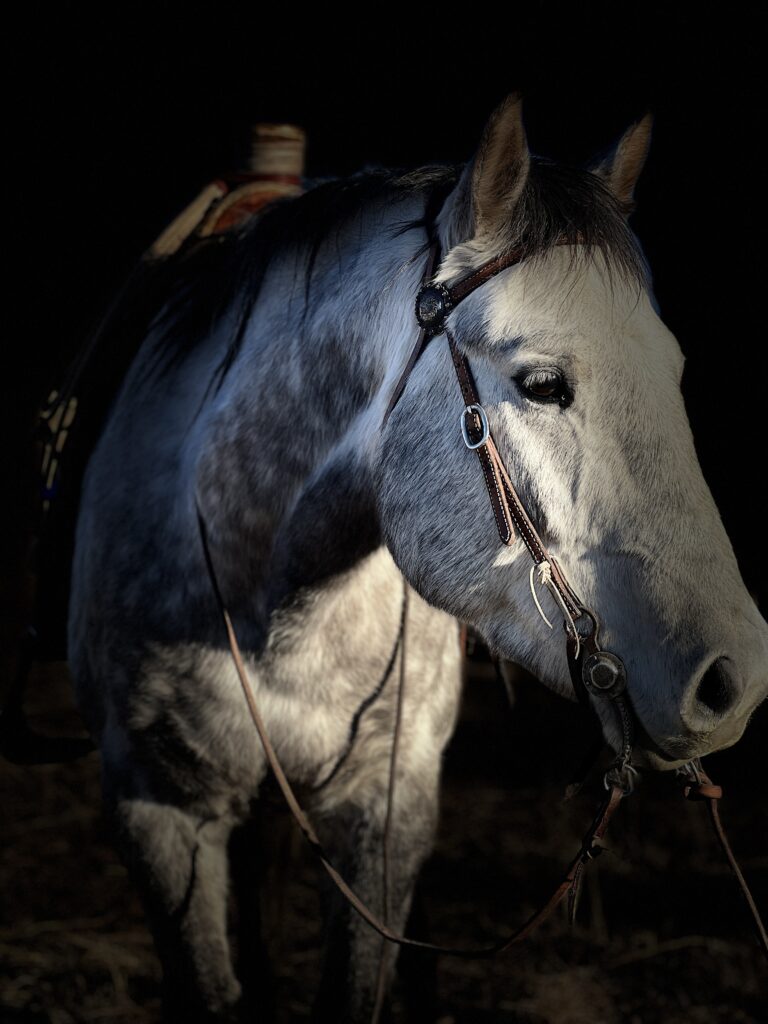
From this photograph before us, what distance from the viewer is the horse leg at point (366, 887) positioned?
71.6 inches

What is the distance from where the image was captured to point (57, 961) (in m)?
2.77

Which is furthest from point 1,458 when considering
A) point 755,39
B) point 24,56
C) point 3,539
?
point 755,39

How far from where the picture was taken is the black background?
8.46 ft

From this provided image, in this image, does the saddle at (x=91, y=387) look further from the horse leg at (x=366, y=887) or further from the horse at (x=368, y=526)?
the horse leg at (x=366, y=887)

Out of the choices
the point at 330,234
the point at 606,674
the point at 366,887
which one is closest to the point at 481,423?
the point at 606,674

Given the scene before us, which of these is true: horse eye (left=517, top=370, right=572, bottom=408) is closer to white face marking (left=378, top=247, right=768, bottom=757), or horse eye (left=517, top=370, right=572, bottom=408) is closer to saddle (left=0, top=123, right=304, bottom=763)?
white face marking (left=378, top=247, right=768, bottom=757)

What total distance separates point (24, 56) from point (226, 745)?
118 inches

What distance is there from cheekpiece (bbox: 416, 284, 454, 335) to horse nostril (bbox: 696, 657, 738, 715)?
61 cm

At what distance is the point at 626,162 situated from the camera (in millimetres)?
1517

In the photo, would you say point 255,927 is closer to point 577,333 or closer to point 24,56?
point 577,333

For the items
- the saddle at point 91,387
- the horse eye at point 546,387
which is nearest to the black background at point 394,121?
the saddle at point 91,387

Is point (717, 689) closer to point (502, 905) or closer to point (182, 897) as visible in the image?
point (182, 897)

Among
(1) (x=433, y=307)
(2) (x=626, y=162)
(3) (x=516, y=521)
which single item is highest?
(2) (x=626, y=162)

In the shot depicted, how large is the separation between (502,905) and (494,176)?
261cm
